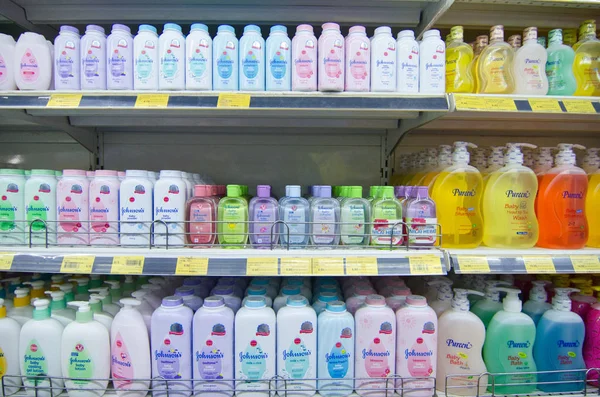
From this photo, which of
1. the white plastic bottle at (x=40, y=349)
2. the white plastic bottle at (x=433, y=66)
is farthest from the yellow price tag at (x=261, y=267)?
the white plastic bottle at (x=433, y=66)

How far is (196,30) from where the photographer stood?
4.05 ft

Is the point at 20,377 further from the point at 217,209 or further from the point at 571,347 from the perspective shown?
the point at 571,347

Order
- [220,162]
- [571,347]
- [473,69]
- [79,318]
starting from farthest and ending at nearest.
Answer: [220,162] < [473,69] < [571,347] < [79,318]

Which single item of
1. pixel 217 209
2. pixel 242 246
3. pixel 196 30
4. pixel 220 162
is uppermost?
pixel 196 30

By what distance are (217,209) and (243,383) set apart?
62 cm

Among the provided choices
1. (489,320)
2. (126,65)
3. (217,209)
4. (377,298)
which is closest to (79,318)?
(217,209)

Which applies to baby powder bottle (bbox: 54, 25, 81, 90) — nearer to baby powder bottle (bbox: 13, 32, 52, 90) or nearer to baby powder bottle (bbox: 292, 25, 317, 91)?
baby powder bottle (bbox: 13, 32, 52, 90)

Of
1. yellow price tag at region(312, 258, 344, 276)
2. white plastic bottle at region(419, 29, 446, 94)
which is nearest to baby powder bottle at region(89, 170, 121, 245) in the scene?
yellow price tag at region(312, 258, 344, 276)

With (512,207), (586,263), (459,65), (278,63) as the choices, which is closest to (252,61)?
(278,63)

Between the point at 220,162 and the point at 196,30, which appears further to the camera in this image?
the point at 220,162

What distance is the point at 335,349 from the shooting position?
1.19 meters

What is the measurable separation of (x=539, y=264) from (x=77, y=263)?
1.60 metres

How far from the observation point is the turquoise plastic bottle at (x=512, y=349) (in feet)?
4.11

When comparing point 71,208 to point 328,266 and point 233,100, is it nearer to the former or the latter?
point 233,100
